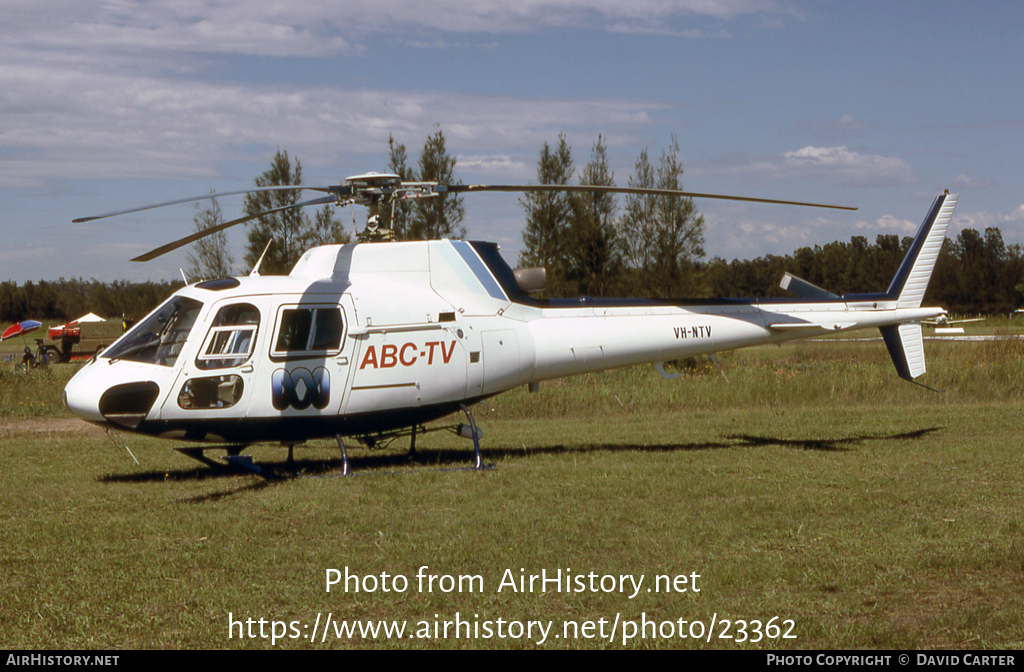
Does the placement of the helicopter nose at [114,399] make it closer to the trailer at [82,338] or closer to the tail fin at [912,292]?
the tail fin at [912,292]

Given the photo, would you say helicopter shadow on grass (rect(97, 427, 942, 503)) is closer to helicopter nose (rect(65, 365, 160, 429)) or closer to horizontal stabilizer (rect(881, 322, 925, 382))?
horizontal stabilizer (rect(881, 322, 925, 382))

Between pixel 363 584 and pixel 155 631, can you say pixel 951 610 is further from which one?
pixel 155 631

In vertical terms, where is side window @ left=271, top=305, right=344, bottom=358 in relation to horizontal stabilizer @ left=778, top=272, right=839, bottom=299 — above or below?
below

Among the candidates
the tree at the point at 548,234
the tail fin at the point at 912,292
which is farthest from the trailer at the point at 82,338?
the tail fin at the point at 912,292

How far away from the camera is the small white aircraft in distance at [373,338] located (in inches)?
406

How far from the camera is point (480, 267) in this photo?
11852 mm

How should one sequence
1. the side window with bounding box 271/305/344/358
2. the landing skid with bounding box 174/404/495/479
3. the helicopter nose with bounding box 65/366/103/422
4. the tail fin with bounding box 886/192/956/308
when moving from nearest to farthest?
1. the helicopter nose with bounding box 65/366/103/422
2. the side window with bounding box 271/305/344/358
3. the landing skid with bounding box 174/404/495/479
4. the tail fin with bounding box 886/192/956/308

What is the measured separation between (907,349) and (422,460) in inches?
299

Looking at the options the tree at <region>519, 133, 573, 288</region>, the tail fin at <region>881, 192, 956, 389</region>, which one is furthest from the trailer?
the tail fin at <region>881, 192, 956, 389</region>

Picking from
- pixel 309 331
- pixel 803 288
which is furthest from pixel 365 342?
pixel 803 288

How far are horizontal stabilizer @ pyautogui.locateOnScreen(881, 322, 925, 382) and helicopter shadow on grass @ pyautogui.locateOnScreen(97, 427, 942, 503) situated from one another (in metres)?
1.09

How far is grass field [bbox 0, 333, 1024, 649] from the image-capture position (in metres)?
5.64
